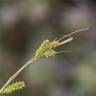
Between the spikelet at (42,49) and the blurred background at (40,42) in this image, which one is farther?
the blurred background at (40,42)

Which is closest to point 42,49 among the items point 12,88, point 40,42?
point 12,88

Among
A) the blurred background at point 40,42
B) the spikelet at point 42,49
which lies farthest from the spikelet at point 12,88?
the blurred background at point 40,42

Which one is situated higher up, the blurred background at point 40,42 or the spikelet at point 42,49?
the spikelet at point 42,49

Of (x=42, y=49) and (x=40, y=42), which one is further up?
(x=42, y=49)

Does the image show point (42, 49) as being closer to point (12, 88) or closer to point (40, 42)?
point (12, 88)

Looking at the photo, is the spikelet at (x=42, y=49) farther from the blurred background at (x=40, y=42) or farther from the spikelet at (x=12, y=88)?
the blurred background at (x=40, y=42)

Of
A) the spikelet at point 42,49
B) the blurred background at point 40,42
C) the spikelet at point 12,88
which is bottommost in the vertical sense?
the blurred background at point 40,42

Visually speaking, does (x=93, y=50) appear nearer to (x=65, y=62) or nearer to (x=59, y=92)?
(x=65, y=62)

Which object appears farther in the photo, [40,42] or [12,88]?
[40,42]

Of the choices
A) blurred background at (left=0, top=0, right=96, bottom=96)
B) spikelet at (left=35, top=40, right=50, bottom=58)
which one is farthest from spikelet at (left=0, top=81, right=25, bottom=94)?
blurred background at (left=0, top=0, right=96, bottom=96)
